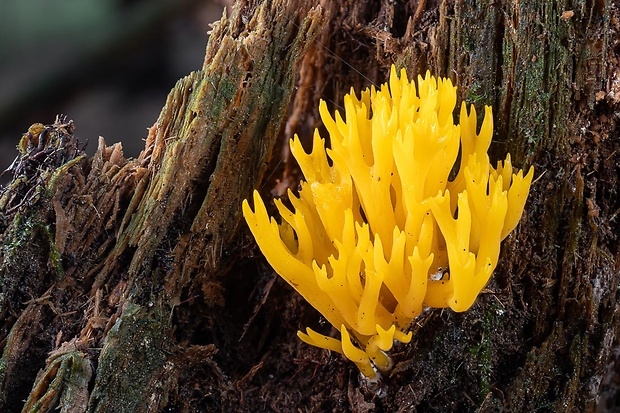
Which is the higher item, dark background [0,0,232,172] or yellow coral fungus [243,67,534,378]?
dark background [0,0,232,172]

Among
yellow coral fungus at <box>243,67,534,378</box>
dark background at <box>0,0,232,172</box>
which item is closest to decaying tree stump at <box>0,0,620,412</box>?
yellow coral fungus at <box>243,67,534,378</box>

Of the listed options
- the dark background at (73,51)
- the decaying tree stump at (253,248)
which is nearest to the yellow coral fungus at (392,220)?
the decaying tree stump at (253,248)

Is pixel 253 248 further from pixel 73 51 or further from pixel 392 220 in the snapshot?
pixel 73 51

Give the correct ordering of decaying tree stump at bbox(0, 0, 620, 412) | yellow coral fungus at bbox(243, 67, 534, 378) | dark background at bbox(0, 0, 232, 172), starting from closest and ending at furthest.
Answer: yellow coral fungus at bbox(243, 67, 534, 378), decaying tree stump at bbox(0, 0, 620, 412), dark background at bbox(0, 0, 232, 172)

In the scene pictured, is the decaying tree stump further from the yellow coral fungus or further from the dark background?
the dark background

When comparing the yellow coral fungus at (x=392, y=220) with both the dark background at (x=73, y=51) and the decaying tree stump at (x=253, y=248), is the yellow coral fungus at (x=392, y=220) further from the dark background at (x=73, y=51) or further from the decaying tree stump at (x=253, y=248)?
the dark background at (x=73, y=51)

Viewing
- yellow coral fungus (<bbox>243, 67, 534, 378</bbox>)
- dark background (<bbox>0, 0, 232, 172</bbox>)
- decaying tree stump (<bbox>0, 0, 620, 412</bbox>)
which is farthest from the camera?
dark background (<bbox>0, 0, 232, 172</bbox>)

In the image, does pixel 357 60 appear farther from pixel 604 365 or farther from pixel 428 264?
pixel 604 365
